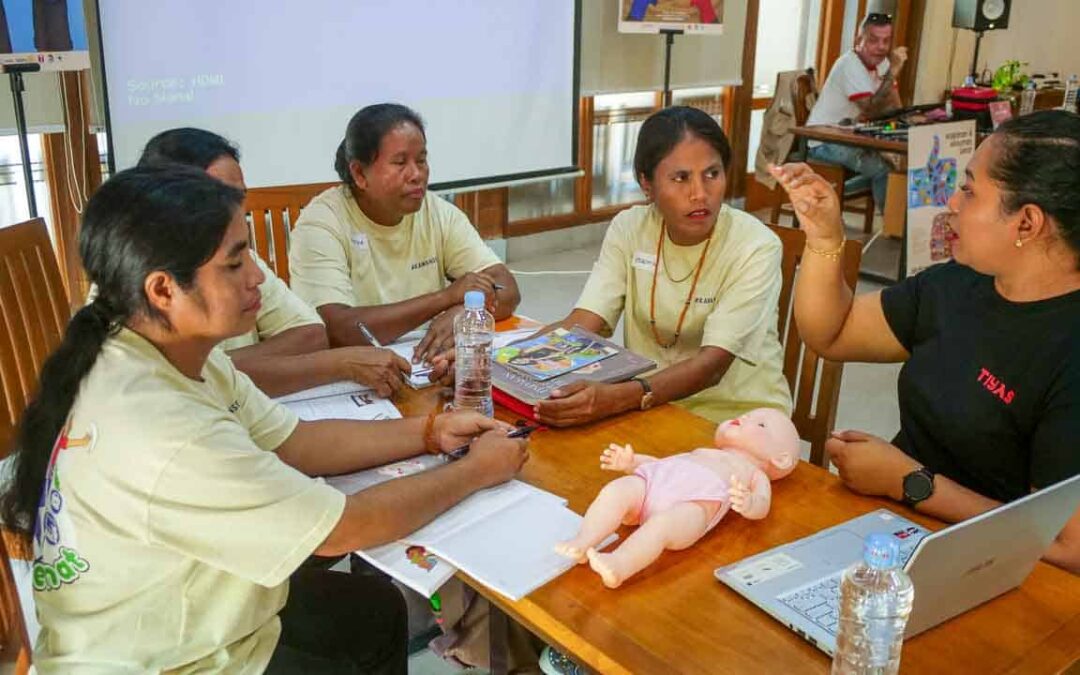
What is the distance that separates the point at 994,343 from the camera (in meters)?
1.45

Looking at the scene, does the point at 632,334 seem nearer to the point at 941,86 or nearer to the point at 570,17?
the point at 570,17

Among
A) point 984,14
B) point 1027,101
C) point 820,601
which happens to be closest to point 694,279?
point 820,601

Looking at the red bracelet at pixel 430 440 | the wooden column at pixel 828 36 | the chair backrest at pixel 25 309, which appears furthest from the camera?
the wooden column at pixel 828 36

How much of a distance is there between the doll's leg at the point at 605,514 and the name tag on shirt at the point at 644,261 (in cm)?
92

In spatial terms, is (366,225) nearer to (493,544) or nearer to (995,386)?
(493,544)

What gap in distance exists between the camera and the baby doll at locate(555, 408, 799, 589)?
3.81 ft

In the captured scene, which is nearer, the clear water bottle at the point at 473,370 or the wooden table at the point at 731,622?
the wooden table at the point at 731,622

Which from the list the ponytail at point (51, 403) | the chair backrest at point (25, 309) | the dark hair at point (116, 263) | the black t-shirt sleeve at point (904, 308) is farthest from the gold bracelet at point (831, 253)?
the chair backrest at point (25, 309)

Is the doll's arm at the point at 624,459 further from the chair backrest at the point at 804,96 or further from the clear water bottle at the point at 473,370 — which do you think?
the chair backrest at the point at 804,96

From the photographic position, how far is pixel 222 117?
3.43m

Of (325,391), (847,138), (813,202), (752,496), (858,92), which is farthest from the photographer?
(858,92)

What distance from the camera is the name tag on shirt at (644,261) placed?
210cm

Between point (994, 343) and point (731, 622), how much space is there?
70 cm

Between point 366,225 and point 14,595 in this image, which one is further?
point 366,225
